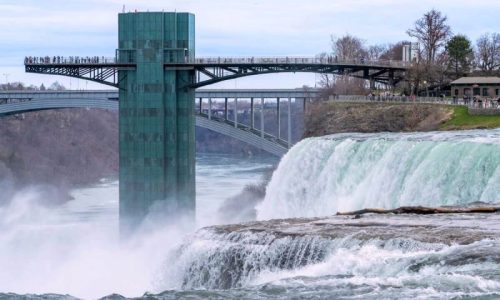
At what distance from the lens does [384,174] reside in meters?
46.7

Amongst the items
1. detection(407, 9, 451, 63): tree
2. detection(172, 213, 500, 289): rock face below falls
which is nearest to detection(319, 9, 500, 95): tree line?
detection(407, 9, 451, 63): tree

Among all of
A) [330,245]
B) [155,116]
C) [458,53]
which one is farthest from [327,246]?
[458,53]

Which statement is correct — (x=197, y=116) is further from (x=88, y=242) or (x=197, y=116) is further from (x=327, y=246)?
(x=327, y=246)

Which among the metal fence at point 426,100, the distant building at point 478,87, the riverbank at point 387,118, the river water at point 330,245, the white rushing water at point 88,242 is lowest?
the white rushing water at point 88,242

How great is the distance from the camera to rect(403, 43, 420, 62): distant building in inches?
3600

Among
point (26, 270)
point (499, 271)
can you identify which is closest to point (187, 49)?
point (26, 270)

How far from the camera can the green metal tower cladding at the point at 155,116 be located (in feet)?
224

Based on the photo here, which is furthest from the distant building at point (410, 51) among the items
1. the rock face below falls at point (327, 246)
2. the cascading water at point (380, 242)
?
the rock face below falls at point (327, 246)

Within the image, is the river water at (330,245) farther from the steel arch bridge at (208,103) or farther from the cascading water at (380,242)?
the steel arch bridge at (208,103)

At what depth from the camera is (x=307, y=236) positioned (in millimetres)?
33281

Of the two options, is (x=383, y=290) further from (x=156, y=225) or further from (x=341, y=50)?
(x=341, y=50)

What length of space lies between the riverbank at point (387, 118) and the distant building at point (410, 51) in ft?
55.8

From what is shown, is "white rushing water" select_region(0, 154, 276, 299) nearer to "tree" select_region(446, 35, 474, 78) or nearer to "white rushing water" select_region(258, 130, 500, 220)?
"white rushing water" select_region(258, 130, 500, 220)

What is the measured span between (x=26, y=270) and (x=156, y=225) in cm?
1167
